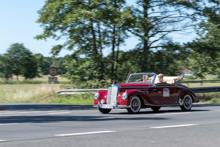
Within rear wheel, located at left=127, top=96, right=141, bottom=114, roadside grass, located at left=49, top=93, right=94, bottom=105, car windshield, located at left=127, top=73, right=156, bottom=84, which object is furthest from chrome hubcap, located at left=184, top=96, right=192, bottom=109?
roadside grass, located at left=49, top=93, right=94, bottom=105

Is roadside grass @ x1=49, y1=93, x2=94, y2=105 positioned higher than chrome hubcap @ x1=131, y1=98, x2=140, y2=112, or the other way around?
chrome hubcap @ x1=131, y1=98, x2=140, y2=112

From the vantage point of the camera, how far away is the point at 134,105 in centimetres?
1429

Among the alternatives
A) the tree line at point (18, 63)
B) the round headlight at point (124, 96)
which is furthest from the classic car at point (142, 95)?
the tree line at point (18, 63)

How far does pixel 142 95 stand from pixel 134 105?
1.68 feet

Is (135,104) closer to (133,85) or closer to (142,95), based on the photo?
(142,95)

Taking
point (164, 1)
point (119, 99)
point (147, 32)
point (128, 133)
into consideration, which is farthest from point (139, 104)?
point (164, 1)

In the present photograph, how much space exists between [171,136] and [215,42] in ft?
63.1

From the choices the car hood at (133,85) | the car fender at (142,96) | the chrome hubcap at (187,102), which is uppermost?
the car hood at (133,85)

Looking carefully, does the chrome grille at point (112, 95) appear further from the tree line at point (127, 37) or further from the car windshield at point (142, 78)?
the tree line at point (127, 37)

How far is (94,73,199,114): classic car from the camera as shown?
46.2 ft

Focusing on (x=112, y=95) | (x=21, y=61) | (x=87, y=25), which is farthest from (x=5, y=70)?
(x=112, y=95)

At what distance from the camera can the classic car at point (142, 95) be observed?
14.1 m

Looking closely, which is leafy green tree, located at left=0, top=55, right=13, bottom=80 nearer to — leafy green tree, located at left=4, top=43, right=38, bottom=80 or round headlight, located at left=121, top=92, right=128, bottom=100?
leafy green tree, located at left=4, top=43, right=38, bottom=80

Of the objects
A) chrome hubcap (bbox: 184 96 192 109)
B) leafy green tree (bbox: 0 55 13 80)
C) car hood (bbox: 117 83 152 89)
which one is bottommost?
chrome hubcap (bbox: 184 96 192 109)
